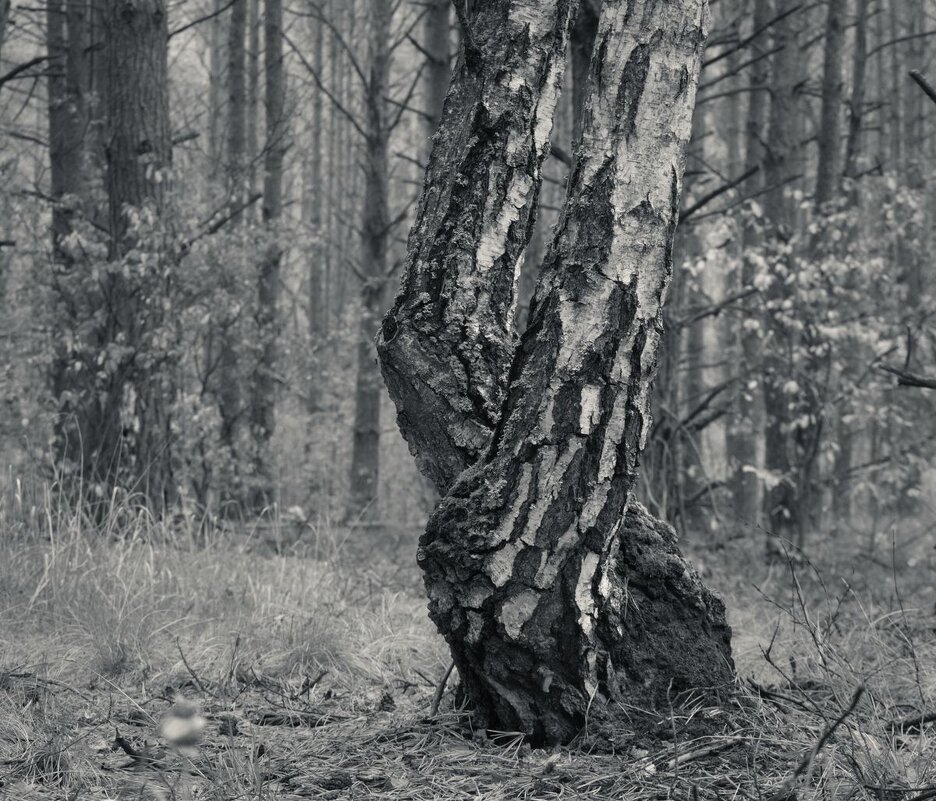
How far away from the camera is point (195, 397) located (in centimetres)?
739

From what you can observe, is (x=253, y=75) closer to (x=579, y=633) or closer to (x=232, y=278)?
(x=232, y=278)

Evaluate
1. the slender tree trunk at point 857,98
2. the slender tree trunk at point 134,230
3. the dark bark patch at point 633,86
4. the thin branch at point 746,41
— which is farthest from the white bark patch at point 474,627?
the slender tree trunk at point 857,98

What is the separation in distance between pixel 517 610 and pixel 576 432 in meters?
0.49

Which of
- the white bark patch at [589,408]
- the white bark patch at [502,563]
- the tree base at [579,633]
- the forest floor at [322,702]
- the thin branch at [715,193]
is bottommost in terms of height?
the forest floor at [322,702]

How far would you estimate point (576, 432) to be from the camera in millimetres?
2457

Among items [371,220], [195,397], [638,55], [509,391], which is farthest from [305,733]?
[371,220]

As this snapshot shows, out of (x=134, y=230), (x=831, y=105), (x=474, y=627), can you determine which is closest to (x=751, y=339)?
(x=831, y=105)

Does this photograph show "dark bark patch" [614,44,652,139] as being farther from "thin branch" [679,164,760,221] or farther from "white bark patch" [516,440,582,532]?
"thin branch" [679,164,760,221]

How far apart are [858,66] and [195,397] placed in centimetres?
1021

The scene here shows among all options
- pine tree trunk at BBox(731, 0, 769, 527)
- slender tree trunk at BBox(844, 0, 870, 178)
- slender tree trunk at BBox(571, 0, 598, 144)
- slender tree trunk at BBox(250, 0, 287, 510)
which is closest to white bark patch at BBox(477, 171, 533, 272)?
slender tree trunk at BBox(571, 0, 598, 144)

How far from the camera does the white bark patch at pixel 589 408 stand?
2.45 m

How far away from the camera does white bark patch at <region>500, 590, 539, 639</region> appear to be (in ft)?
8.17

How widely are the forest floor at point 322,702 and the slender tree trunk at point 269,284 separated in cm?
394

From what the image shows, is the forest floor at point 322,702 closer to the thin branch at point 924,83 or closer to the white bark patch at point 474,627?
the white bark patch at point 474,627
